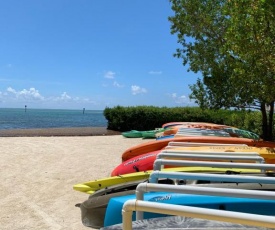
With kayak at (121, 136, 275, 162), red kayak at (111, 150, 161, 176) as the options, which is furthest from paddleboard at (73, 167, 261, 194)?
kayak at (121, 136, 275, 162)

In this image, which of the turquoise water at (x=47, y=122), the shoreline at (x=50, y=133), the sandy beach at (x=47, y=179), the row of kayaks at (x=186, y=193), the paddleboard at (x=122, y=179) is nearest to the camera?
the row of kayaks at (x=186, y=193)

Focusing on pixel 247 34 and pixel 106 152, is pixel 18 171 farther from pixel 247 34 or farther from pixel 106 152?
pixel 247 34

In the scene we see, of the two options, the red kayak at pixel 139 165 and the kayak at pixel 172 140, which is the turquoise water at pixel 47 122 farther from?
the red kayak at pixel 139 165

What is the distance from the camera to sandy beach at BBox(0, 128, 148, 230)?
5336 millimetres

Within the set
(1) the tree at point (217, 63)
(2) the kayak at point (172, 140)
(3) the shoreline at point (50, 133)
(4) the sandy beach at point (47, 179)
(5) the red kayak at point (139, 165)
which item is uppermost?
(1) the tree at point (217, 63)

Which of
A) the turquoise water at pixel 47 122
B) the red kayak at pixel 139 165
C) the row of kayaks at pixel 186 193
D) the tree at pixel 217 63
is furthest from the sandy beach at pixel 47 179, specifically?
the turquoise water at pixel 47 122

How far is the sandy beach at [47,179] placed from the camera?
210 inches

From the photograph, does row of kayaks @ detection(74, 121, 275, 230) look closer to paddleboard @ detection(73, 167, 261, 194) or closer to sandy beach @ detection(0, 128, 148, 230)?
paddleboard @ detection(73, 167, 261, 194)

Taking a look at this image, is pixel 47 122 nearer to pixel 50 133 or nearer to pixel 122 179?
pixel 50 133

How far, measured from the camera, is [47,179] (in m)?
7.85

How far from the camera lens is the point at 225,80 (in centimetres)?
1193

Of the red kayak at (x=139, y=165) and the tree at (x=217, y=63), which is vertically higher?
the tree at (x=217, y=63)

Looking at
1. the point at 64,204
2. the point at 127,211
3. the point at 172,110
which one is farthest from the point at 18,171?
the point at 172,110

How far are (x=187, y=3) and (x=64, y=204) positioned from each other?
8.93 metres
